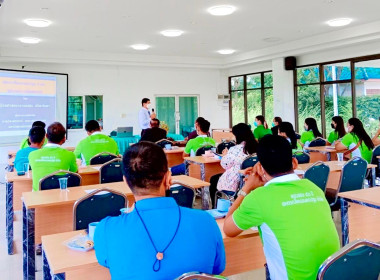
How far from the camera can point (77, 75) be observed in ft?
36.0

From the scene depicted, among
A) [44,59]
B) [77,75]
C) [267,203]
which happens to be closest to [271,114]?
[77,75]

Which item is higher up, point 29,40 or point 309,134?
point 29,40

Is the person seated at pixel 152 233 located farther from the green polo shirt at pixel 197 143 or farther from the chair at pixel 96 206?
the green polo shirt at pixel 197 143

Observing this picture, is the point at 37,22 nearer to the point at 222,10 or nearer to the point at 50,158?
the point at 222,10

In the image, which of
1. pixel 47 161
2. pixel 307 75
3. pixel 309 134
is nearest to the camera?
pixel 47 161

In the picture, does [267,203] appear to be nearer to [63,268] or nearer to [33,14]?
[63,268]

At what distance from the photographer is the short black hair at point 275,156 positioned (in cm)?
192

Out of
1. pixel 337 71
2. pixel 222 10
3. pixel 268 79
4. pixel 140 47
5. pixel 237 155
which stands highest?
pixel 140 47

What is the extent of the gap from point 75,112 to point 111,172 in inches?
285

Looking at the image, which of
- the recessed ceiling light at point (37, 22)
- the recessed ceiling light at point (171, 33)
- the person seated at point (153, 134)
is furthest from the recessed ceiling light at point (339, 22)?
the recessed ceiling light at point (37, 22)

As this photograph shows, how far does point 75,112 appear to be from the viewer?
11.0 meters

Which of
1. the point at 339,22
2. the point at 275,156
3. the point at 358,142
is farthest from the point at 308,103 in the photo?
the point at 275,156

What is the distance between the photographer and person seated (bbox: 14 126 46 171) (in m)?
4.48

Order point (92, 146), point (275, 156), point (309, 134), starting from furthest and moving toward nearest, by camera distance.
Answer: point (309, 134)
point (92, 146)
point (275, 156)
